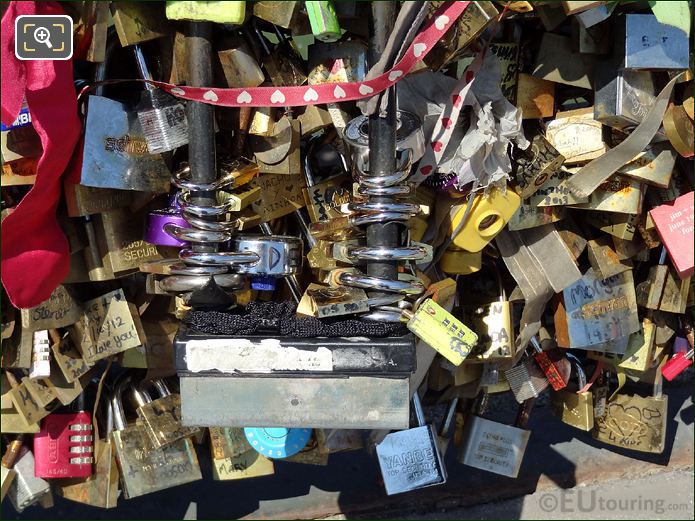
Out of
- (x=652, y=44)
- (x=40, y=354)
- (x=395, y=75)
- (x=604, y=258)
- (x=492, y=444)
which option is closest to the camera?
(x=395, y=75)

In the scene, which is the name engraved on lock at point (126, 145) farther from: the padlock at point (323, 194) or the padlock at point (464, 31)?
the padlock at point (464, 31)

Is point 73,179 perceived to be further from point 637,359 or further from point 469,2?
point 637,359

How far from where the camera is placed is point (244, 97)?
145cm

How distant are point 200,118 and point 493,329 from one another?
2.55 feet

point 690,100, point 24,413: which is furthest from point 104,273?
point 690,100

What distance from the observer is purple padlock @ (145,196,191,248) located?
1.59m

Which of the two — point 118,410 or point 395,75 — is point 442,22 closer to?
point 395,75

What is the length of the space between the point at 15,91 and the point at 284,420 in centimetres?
70

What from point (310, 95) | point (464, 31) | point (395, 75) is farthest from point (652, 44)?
point (310, 95)

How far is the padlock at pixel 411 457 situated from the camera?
1.90 metres

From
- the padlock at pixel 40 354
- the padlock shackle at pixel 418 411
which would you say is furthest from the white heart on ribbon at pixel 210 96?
the padlock shackle at pixel 418 411

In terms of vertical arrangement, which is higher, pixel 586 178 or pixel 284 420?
pixel 586 178

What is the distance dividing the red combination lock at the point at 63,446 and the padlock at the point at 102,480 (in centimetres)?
3

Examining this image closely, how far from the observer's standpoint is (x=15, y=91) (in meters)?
1.35
